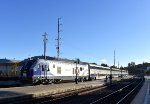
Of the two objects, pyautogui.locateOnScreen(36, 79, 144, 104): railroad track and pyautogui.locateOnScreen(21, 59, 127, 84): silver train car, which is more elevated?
pyautogui.locateOnScreen(21, 59, 127, 84): silver train car

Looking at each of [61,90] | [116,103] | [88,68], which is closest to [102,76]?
[88,68]

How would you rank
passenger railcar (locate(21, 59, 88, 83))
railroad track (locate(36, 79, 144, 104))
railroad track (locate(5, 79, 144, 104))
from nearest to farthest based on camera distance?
railroad track (locate(5, 79, 144, 104)) → railroad track (locate(36, 79, 144, 104)) → passenger railcar (locate(21, 59, 88, 83))

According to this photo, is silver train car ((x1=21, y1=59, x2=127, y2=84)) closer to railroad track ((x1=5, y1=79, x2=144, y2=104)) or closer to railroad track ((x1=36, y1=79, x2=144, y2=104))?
railroad track ((x1=5, y1=79, x2=144, y2=104))

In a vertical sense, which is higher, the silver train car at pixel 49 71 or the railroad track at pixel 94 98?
the silver train car at pixel 49 71

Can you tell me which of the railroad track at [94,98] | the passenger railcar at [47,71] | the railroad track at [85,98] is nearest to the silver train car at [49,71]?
the passenger railcar at [47,71]

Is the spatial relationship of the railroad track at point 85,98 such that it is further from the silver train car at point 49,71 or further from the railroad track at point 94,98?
the silver train car at point 49,71

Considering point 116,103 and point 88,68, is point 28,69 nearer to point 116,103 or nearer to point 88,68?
point 116,103

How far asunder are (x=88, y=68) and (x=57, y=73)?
20422 millimetres

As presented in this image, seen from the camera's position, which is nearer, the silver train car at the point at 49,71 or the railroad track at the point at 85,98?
the railroad track at the point at 85,98

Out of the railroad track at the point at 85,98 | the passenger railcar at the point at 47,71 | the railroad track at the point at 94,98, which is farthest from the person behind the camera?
the passenger railcar at the point at 47,71

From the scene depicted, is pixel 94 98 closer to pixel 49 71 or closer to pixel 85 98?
pixel 85 98

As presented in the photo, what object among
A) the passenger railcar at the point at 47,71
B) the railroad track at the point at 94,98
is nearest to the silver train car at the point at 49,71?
the passenger railcar at the point at 47,71

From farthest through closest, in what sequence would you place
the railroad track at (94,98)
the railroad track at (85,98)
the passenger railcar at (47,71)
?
1. the passenger railcar at (47,71)
2. the railroad track at (94,98)
3. the railroad track at (85,98)

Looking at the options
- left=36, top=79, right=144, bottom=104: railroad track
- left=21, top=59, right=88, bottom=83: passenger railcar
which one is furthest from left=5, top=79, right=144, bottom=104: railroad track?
left=21, top=59, right=88, bottom=83: passenger railcar
